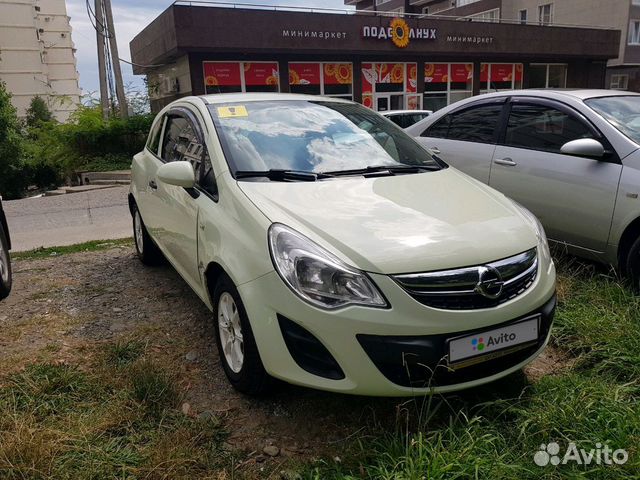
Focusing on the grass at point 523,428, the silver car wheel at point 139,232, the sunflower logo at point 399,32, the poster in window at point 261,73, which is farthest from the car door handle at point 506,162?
the sunflower logo at point 399,32

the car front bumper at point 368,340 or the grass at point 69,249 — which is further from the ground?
the car front bumper at point 368,340

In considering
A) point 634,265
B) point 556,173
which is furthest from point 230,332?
point 556,173

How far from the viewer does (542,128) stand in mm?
4578

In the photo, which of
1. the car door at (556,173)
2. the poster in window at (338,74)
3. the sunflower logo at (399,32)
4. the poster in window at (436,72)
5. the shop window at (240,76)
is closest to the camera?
the car door at (556,173)

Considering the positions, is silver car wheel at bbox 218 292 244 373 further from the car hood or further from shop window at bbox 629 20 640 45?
shop window at bbox 629 20 640 45

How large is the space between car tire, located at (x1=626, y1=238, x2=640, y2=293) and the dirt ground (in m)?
1.03

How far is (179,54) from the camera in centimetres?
1923

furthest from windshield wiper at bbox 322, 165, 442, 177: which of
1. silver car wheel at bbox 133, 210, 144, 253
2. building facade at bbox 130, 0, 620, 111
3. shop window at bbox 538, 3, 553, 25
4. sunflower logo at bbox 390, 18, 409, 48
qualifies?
shop window at bbox 538, 3, 553, 25

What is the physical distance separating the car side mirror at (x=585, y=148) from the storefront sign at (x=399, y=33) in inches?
740

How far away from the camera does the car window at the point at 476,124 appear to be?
5004mm

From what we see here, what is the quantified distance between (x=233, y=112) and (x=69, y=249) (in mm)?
3632

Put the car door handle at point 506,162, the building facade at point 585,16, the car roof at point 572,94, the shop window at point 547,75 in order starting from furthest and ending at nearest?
the building facade at point 585,16
the shop window at point 547,75
the car door handle at point 506,162
the car roof at point 572,94

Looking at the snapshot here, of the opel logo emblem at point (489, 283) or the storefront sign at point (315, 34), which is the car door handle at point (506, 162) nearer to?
the opel logo emblem at point (489, 283)

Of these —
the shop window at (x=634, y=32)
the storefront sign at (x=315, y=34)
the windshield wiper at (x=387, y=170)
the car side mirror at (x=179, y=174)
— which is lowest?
the windshield wiper at (x=387, y=170)
